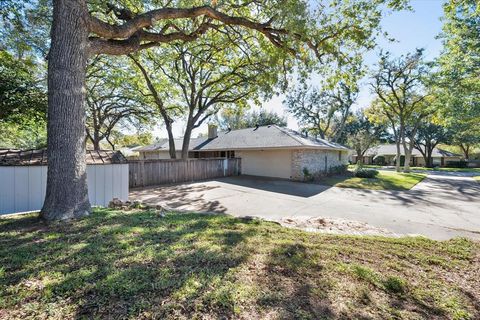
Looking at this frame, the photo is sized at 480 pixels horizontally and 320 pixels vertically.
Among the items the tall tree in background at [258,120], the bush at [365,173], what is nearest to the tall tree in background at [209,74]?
the bush at [365,173]

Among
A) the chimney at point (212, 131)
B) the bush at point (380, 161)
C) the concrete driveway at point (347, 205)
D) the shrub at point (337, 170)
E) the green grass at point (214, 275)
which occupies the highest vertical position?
the chimney at point (212, 131)

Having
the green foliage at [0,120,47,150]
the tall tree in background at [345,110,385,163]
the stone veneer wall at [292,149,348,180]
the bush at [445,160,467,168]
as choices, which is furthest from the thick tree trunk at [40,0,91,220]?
the bush at [445,160,467,168]

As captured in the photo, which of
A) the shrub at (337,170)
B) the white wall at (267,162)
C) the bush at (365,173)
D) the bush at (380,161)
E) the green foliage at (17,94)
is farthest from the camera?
the bush at (380,161)

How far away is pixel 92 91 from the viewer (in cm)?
1669

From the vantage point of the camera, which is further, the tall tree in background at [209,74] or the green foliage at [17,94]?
the tall tree in background at [209,74]

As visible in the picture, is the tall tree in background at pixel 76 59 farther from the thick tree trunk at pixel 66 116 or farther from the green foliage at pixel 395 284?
the green foliage at pixel 395 284

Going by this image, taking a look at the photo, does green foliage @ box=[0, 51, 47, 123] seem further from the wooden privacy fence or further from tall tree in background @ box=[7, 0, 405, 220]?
tall tree in background @ box=[7, 0, 405, 220]

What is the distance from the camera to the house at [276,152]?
15648 mm

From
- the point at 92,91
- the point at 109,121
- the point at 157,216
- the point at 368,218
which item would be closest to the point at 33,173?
the point at 157,216

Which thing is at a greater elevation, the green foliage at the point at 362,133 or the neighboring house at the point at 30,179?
the green foliage at the point at 362,133

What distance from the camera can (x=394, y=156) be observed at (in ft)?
140

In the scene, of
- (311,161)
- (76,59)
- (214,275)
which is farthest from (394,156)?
(76,59)

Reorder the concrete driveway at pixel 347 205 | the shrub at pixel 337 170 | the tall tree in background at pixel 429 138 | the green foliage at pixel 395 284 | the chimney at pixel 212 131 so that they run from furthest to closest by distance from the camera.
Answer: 1. the tall tree in background at pixel 429 138
2. the chimney at pixel 212 131
3. the shrub at pixel 337 170
4. the concrete driveway at pixel 347 205
5. the green foliage at pixel 395 284

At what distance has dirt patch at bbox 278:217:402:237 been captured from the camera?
5.50 metres
